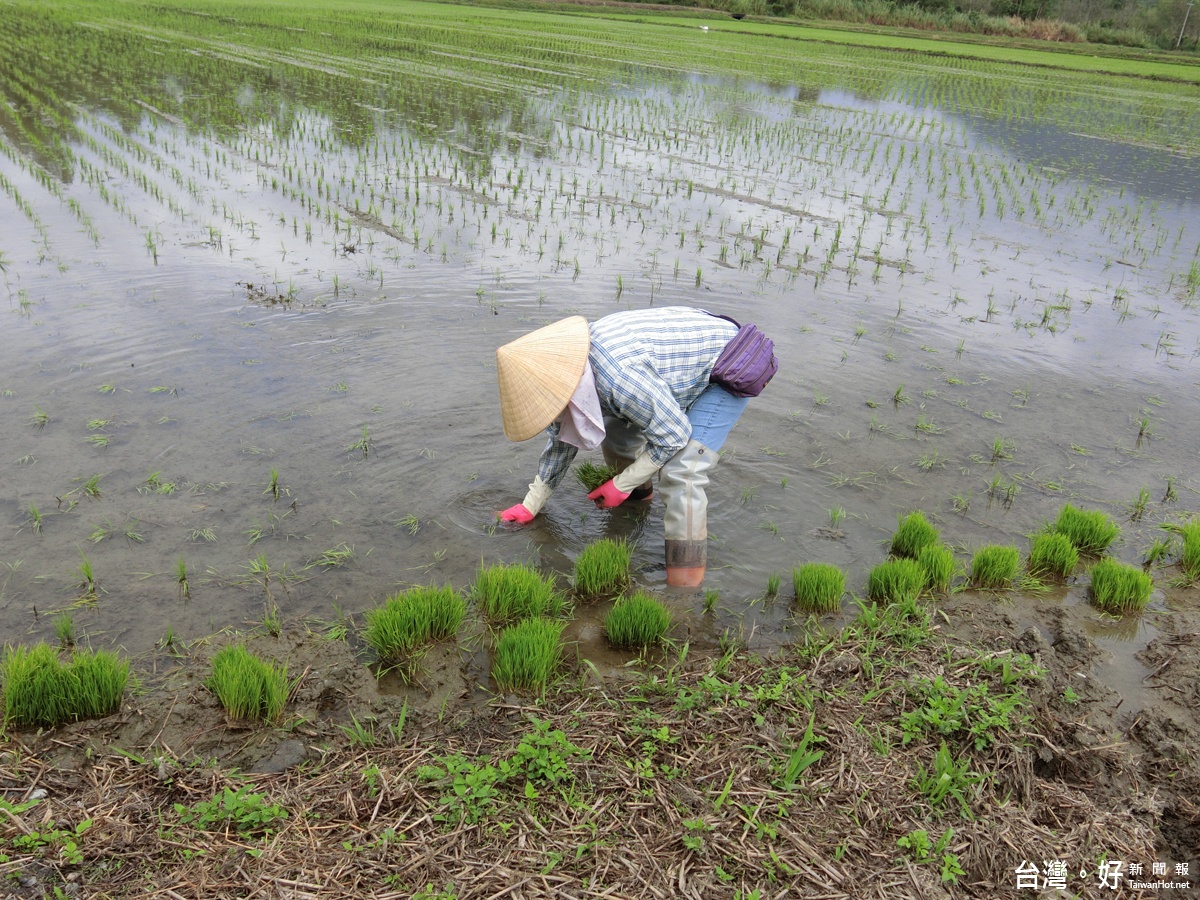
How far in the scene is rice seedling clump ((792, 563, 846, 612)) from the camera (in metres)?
3.19

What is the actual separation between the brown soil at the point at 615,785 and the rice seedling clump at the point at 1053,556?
0.73m

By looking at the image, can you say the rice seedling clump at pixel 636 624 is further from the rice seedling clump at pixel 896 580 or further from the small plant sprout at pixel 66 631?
the small plant sprout at pixel 66 631

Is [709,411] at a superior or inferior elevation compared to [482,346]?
superior

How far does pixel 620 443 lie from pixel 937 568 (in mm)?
1438

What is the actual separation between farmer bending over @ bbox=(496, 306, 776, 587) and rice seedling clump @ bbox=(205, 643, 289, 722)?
1.12 meters

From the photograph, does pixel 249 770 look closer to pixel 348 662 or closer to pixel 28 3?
pixel 348 662

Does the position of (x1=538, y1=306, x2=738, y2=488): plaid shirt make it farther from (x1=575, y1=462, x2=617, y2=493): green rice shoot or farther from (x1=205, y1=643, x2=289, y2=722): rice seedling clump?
(x1=205, y1=643, x2=289, y2=722): rice seedling clump

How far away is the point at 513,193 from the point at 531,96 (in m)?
6.73

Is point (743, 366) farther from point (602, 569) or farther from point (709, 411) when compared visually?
point (602, 569)

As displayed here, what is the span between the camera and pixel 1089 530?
3674 mm

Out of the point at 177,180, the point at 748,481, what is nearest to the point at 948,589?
the point at 748,481

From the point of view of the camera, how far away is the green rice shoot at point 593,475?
3.85m

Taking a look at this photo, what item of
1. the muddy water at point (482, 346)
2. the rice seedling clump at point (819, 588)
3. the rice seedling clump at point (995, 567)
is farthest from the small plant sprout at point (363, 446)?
the rice seedling clump at point (995, 567)

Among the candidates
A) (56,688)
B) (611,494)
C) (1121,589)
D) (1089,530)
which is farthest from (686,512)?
(56,688)
